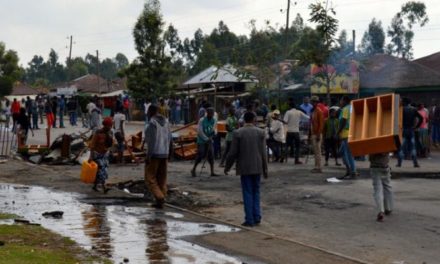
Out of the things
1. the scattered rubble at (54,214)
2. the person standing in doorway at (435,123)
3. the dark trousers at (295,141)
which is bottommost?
the scattered rubble at (54,214)

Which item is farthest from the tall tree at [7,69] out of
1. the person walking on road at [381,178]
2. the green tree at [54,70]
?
the green tree at [54,70]

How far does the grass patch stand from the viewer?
8.82 meters

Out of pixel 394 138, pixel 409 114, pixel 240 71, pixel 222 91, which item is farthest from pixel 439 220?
pixel 222 91

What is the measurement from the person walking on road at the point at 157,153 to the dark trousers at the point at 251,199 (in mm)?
2473

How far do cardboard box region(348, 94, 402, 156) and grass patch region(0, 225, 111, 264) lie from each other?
496 cm

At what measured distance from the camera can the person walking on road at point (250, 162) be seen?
12047 mm

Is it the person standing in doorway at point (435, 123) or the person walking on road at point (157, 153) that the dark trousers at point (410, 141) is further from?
the person walking on road at point (157, 153)

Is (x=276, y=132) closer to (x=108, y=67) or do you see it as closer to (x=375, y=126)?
(x=375, y=126)

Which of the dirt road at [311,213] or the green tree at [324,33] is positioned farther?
the green tree at [324,33]

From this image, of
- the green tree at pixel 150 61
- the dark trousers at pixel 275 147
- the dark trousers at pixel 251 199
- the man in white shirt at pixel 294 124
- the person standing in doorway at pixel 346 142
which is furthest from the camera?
the green tree at pixel 150 61

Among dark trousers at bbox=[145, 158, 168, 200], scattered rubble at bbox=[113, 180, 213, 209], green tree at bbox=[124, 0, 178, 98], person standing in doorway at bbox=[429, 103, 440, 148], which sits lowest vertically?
scattered rubble at bbox=[113, 180, 213, 209]

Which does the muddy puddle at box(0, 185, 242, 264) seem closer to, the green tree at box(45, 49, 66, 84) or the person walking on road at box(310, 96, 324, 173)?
the person walking on road at box(310, 96, 324, 173)

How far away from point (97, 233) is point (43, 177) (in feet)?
28.2

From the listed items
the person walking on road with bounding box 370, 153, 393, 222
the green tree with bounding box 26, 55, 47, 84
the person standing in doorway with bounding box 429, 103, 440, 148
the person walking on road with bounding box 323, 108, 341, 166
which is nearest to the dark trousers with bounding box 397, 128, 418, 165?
the person walking on road with bounding box 323, 108, 341, 166
